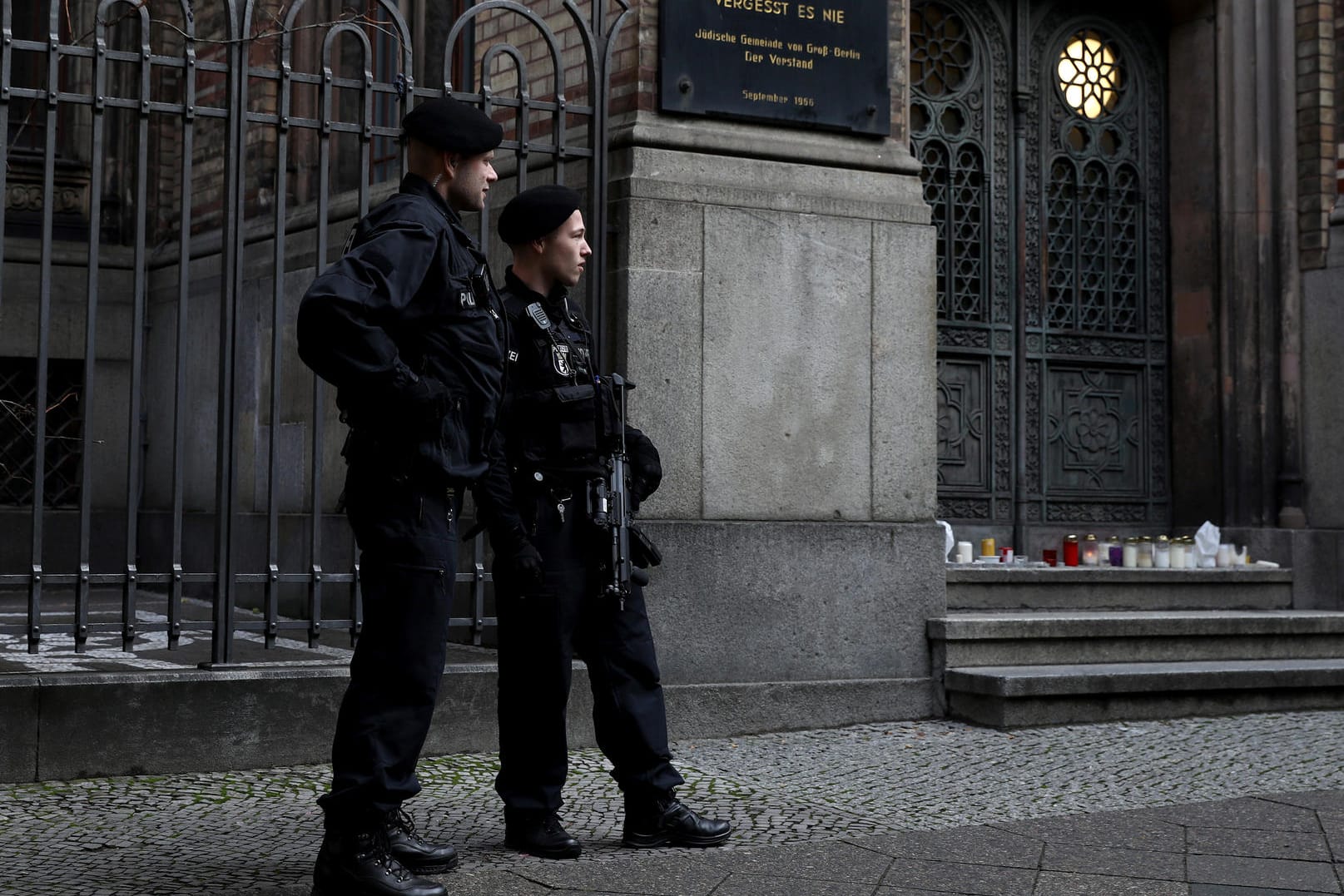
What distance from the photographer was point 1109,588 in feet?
30.0

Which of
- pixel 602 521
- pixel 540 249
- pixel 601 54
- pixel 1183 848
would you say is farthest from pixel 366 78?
pixel 1183 848

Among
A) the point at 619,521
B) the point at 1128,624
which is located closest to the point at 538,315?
the point at 619,521

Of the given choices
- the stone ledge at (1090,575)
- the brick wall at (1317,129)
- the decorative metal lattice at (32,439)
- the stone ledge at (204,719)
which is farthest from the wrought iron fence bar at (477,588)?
the brick wall at (1317,129)

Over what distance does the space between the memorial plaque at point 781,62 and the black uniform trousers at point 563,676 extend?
10.1 feet

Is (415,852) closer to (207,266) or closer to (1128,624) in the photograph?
(1128,624)

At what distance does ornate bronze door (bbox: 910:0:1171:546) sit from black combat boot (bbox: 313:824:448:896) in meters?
6.51

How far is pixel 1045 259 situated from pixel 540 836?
275 inches

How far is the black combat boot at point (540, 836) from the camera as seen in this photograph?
4.75m

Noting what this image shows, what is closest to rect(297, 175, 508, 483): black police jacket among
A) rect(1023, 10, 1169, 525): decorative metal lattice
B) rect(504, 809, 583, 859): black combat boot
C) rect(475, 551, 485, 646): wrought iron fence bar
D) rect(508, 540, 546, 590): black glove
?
rect(508, 540, 546, 590): black glove

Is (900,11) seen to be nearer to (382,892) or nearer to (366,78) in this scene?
(366,78)

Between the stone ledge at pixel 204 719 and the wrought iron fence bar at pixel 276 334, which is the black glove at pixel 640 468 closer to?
the stone ledge at pixel 204 719

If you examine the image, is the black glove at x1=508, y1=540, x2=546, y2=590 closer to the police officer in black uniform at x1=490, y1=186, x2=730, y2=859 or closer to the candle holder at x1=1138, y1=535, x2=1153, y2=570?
the police officer in black uniform at x1=490, y1=186, x2=730, y2=859

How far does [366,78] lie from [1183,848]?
4222 millimetres

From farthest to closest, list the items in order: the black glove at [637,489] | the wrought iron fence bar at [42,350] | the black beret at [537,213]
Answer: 1. the wrought iron fence bar at [42,350]
2. the black glove at [637,489]
3. the black beret at [537,213]
